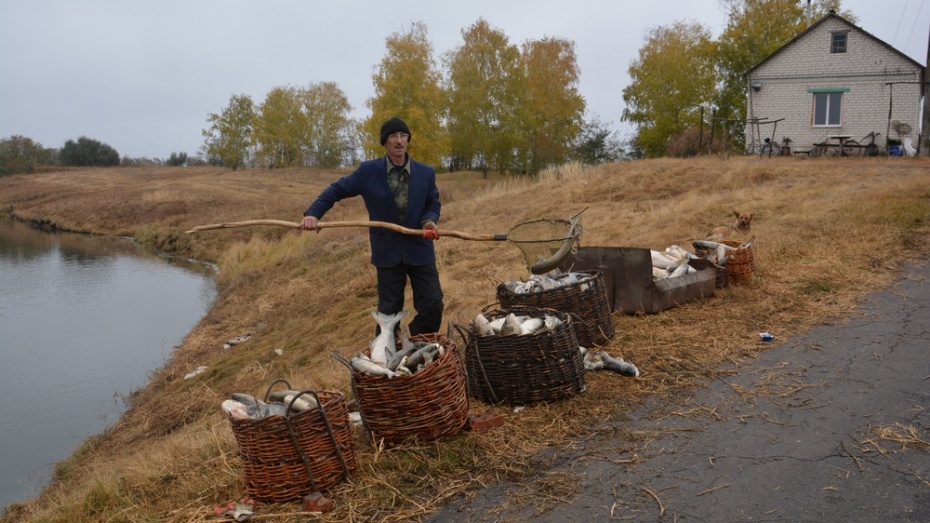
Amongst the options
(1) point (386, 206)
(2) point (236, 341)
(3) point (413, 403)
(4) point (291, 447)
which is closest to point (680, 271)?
(1) point (386, 206)

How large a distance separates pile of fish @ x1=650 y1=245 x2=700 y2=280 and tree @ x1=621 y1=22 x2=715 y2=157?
116 feet

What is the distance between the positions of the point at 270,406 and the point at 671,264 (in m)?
5.87

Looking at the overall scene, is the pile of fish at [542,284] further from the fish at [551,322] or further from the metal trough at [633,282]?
the metal trough at [633,282]

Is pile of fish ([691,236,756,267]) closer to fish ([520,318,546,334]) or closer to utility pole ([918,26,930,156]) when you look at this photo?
fish ([520,318,546,334])

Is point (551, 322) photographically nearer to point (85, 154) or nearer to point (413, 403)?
point (413, 403)

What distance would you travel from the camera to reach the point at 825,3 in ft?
165

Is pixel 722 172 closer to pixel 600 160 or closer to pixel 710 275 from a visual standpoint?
pixel 710 275

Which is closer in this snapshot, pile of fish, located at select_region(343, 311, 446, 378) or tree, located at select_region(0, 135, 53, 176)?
pile of fish, located at select_region(343, 311, 446, 378)

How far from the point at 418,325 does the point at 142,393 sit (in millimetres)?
8993

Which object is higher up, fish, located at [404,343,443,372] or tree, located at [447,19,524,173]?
tree, located at [447,19,524,173]

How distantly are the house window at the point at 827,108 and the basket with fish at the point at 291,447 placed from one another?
30419mm

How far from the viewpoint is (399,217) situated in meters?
6.20

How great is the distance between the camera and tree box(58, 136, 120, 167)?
81.4 m

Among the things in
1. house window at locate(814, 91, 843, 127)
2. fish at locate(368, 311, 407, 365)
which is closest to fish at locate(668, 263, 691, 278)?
fish at locate(368, 311, 407, 365)
